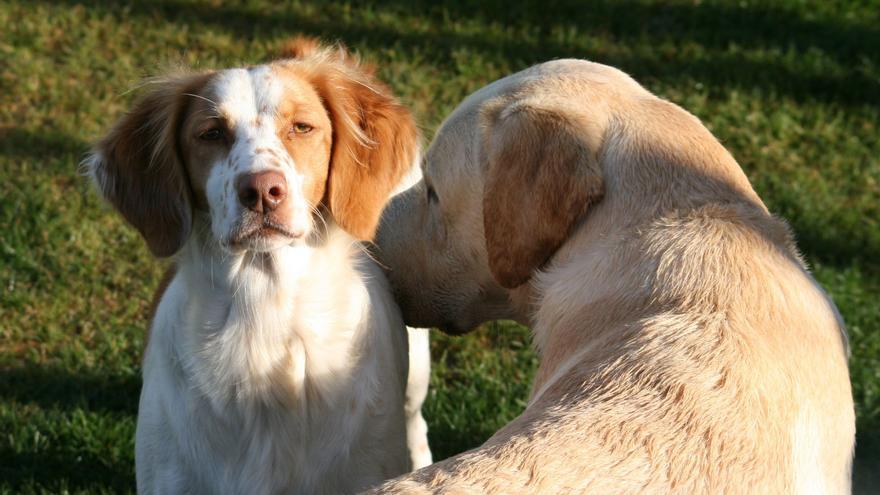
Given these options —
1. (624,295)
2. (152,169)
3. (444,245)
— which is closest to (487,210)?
(444,245)

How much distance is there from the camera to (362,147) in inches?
136

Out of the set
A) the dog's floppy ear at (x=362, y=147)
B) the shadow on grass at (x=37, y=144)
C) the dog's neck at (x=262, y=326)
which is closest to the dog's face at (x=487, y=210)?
the dog's floppy ear at (x=362, y=147)

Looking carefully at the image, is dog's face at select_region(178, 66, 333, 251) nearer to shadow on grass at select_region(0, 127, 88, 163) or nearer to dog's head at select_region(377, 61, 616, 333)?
dog's head at select_region(377, 61, 616, 333)

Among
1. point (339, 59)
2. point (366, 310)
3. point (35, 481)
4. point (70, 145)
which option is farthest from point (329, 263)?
point (70, 145)

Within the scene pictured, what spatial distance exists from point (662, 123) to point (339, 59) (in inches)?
48.4

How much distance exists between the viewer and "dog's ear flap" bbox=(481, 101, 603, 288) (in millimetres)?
3029

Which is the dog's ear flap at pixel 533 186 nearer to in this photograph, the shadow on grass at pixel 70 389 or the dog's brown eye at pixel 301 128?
the dog's brown eye at pixel 301 128

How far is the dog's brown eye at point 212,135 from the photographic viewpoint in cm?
320

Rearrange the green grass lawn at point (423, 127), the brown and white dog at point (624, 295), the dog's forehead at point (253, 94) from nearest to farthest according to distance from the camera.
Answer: the brown and white dog at point (624, 295)
the dog's forehead at point (253, 94)
the green grass lawn at point (423, 127)

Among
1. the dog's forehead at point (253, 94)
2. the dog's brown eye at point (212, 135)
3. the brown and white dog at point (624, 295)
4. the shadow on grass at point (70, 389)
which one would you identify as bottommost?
the shadow on grass at point (70, 389)

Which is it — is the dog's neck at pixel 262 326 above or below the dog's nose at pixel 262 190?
below

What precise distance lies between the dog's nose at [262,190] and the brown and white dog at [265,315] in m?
0.27

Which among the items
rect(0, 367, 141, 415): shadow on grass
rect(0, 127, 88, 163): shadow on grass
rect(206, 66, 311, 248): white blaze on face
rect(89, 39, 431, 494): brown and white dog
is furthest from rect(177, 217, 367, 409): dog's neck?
rect(0, 127, 88, 163): shadow on grass

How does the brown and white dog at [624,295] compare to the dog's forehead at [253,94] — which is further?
the dog's forehead at [253,94]
